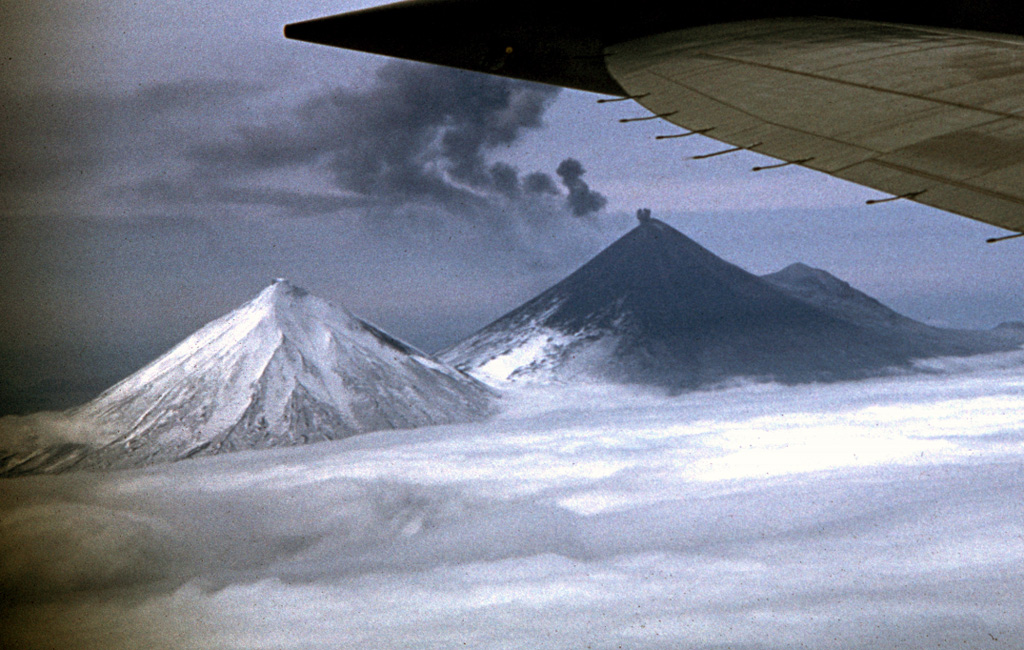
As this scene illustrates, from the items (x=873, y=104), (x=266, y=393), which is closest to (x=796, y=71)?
(x=873, y=104)

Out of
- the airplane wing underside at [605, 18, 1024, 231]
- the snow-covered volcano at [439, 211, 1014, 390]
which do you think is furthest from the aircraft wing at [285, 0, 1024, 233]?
the snow-covered volcano at [439, 211, 1014, 390]

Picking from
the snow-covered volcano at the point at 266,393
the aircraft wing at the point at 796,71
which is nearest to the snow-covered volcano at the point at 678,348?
the snow-covered volcano at the point at 266,393

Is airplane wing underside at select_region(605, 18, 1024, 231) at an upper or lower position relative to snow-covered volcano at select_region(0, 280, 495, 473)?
upper

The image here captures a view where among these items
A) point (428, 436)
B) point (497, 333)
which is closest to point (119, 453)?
point (428, 436)

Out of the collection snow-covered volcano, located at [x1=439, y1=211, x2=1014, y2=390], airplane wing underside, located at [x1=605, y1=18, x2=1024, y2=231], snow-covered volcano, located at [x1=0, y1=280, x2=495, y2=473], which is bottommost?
snow-covered volcano, located at [x1=439, y1=211, x2=1014, y2=390]

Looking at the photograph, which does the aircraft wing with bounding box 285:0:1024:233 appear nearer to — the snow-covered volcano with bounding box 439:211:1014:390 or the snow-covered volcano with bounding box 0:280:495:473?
the snow-covered volcano with bounding box 0:280:495:473

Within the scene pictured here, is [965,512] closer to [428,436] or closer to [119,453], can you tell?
[428,436]
